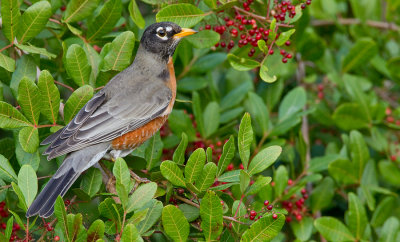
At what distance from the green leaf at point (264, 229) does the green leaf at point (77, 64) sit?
1259mm

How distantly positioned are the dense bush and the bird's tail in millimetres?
67

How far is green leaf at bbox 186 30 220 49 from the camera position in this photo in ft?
10.6

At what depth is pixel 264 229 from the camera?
2.43 meters

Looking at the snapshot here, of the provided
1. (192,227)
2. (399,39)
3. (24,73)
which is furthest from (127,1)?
(399,39)

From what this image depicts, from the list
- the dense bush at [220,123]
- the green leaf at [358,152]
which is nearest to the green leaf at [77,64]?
the dense bush at [220,123]

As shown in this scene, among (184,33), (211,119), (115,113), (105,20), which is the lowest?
(211,119)

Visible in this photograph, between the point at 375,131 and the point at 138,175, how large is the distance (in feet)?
5.87

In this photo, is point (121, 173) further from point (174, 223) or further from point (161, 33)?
point (161, 33)

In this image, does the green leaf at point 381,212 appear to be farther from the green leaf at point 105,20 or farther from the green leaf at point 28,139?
the green leaf at point 28,139

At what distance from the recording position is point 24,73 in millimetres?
2982

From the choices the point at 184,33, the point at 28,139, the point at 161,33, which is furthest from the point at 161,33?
the point at 28,139

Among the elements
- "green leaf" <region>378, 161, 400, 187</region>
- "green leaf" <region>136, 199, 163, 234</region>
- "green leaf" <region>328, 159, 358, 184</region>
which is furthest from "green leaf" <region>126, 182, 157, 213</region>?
"green leaf" <region>378, 161, 400, 187</region>

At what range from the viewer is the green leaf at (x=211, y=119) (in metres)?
3.62

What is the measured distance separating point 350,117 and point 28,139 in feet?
7.34
